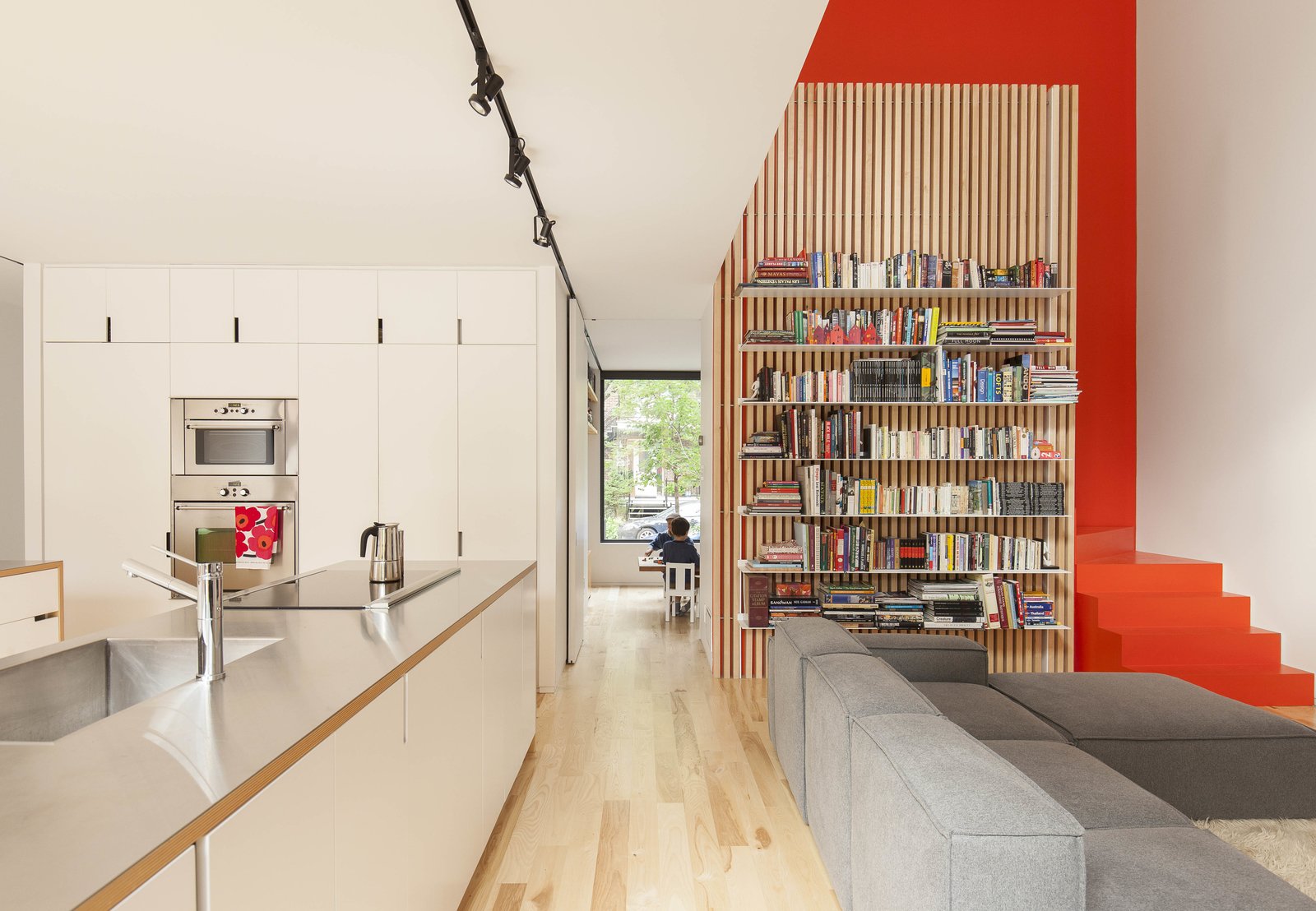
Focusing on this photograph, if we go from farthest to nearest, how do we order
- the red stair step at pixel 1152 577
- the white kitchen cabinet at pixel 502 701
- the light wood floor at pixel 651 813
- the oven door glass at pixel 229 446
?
the red stair step at pixel 1152 577 → the oven door glass at pixel 229 446 → the white kitchen cabinet at pixel 502 701 → the light wood floor at pixel 651 813

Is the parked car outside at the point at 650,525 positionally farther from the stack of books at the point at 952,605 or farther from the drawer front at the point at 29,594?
the drawer front at the point at 29,594

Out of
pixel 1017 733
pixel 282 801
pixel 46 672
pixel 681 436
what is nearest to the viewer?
pixel 282 801

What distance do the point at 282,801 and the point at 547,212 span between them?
287 cm

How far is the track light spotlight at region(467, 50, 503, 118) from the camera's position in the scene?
206 cm

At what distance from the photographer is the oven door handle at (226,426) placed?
14.2 ft

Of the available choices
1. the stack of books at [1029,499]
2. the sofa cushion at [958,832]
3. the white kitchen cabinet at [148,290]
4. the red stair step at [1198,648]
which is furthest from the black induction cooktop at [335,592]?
the red stair step at [1198,648]

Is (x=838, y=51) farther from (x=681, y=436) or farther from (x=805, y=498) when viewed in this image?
(x=681, y=436)

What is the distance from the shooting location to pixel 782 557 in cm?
447

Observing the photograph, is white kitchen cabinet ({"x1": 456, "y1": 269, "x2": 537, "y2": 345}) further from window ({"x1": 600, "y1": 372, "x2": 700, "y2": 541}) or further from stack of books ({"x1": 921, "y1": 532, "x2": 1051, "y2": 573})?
window ({"x1": 600, "y1": 372, "x2": 700, "y2": 541})

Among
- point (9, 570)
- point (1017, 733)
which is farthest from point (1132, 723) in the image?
point (9, 570)

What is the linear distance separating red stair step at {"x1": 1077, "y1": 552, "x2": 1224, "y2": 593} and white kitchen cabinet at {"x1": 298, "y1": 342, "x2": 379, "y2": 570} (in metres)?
4.37

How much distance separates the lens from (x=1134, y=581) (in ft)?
15.5

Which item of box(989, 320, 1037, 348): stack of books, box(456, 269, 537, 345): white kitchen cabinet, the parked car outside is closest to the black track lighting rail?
box(456, 269, 537, 345): white kitchen cabinet

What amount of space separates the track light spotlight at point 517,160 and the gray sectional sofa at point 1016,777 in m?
1.99
